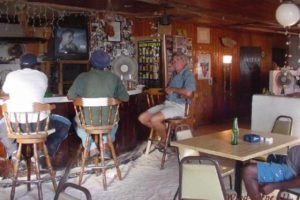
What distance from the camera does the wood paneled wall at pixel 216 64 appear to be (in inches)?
299

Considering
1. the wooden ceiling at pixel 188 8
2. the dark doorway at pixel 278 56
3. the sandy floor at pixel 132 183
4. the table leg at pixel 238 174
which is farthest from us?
the dark doorway at pixel 278 56

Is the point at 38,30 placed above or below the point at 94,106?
above

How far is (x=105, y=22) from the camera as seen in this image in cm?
645

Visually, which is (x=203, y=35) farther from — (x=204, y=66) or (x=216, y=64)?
(x=216, y=64)

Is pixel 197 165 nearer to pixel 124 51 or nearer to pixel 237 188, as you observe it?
pixel 237 188

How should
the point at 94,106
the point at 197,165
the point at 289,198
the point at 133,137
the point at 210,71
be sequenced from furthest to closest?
the point at 210,71 → the point at 133,137 → the point at 94,106 → the point at 289,198 → the point at 197,165

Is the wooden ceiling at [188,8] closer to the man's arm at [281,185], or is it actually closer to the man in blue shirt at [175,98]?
the man in blue shirt at [175,98]

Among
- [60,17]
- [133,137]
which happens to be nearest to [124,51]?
[60,17]

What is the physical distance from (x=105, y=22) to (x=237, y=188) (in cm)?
417

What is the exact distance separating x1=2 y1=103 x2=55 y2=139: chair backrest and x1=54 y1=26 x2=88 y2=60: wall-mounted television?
312 cm

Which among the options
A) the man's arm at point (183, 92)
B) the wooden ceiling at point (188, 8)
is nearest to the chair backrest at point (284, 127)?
the man's arm at point (183, 92)

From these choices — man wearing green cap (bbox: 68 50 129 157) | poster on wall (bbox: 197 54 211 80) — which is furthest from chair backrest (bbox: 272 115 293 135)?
poster on wall (bbox: 197 54 211 80)

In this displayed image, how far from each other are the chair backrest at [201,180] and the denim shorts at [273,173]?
0.73 meters

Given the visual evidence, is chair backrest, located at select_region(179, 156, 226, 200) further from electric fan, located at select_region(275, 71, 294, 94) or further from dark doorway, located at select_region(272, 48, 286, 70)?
dark doorway, located at select_region(272, 48, 286, 70)
